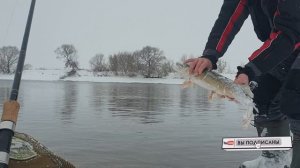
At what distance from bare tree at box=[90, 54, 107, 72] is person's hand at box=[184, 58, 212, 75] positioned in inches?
4830

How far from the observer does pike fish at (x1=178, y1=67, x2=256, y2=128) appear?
10.6 ft

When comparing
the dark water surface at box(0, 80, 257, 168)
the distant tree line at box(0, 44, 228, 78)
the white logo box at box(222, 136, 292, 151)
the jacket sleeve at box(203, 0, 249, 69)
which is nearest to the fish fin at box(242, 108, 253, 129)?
the white logo box at box(222, 136, 292, 151)

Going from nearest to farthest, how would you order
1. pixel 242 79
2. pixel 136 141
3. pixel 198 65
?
pixel 242 79 → pixel 198 65 → pixel 136 141

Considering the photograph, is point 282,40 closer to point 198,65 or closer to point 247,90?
point 247,90

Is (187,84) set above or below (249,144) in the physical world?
above

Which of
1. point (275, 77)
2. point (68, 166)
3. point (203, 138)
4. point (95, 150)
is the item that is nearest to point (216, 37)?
point (275, 77)

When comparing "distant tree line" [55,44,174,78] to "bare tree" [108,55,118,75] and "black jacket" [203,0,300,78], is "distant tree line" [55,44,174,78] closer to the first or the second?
"bare tree" [108,55,118,75]

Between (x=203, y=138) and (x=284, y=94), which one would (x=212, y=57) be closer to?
(x=284, y=94)

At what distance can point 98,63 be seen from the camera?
132625 mm

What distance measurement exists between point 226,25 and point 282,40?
0.70 meters

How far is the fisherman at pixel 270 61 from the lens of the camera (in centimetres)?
326

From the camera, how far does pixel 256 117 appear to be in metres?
4.07

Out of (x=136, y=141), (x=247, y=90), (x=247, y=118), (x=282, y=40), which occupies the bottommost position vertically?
(x=136, y=141)

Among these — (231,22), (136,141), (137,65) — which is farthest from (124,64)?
(231,22)
